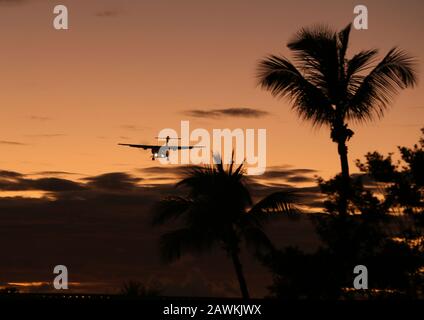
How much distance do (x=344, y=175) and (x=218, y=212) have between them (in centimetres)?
729

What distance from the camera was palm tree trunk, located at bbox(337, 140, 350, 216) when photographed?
27859 mm

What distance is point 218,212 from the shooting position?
111 feet

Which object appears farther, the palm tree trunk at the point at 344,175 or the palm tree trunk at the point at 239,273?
the palm tree trunk at the point at 239,273

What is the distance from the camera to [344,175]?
28.2 meters

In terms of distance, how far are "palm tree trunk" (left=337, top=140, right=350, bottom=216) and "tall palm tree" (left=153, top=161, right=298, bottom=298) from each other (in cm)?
472

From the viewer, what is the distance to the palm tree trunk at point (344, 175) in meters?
27.9

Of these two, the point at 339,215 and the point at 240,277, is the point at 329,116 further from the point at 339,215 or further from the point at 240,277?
the point at 240,277

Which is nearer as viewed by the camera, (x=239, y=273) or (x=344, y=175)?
(x=344, y=175)

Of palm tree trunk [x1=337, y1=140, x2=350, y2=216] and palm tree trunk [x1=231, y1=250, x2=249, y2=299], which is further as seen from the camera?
palm tree trunk [x1=231, y1=250, x2=249, y2=299]

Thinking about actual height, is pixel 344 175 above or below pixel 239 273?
above

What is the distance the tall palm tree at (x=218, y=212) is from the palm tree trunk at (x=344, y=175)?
4.72 m
